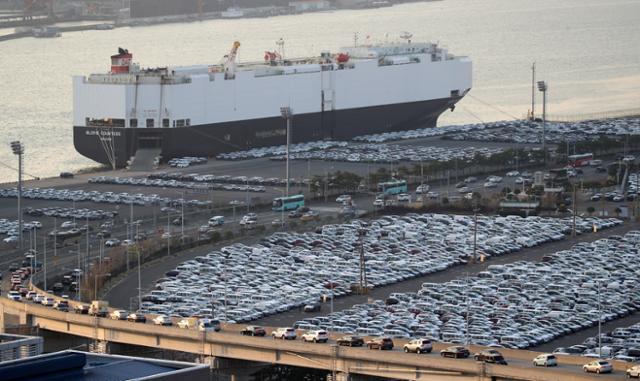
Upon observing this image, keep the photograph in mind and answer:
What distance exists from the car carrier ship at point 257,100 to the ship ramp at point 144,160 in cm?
13

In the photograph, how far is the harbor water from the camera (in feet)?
162

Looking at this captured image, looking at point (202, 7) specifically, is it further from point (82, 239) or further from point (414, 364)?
point (414, 364)

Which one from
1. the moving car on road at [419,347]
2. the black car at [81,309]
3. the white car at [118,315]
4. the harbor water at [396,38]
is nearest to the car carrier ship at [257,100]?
the harbor water at [396,38]

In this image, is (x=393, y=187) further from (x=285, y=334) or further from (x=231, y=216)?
(x=285, y=334)

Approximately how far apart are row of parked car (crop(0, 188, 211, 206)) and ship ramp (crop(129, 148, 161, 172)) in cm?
360

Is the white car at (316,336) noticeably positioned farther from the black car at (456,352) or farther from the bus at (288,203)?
the bus at (288,203)

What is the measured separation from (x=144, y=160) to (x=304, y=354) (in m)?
19.2

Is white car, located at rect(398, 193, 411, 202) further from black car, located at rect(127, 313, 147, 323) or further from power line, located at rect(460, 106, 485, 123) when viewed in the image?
power line, located at rect(460, 106, 485, 123)

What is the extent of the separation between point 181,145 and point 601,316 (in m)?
18.1

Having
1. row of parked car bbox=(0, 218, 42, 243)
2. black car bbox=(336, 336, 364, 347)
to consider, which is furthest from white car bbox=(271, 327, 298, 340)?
row of parked car bbox=(0, 218, 42, 243)

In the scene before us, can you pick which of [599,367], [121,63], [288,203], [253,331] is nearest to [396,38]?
[121,63]

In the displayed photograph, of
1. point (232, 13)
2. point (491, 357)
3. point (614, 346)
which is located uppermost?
point (232, 13)

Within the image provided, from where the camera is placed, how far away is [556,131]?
1582 inches

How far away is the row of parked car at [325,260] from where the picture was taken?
21156mm
